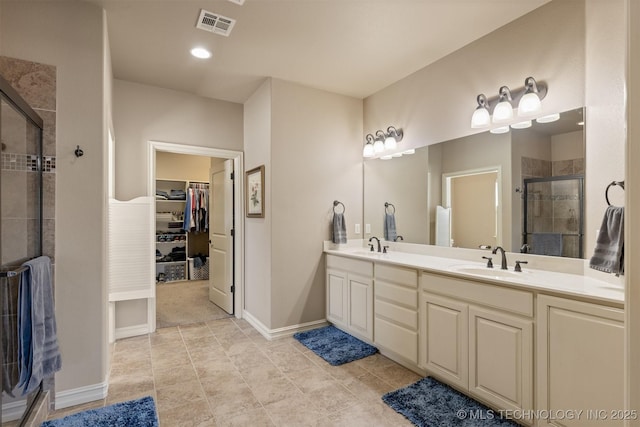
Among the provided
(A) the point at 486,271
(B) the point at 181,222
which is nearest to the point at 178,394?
(A) the point at 486,271

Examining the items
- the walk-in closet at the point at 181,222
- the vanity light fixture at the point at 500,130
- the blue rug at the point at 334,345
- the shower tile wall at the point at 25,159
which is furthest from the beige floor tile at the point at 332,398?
the walk-in closet at the point at 181,222

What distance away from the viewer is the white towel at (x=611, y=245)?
1610 mm

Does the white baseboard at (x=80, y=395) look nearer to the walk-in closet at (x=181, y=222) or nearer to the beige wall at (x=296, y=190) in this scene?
the beige wall at (x=296, y=190)

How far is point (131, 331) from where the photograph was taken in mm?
3432

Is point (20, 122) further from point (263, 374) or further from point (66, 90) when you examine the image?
point (263, 374)

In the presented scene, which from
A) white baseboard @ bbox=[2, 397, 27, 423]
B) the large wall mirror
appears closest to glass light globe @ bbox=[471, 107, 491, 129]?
the large wall mirror

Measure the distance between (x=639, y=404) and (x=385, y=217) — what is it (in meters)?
2.98

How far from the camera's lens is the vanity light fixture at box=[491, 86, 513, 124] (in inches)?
95.7

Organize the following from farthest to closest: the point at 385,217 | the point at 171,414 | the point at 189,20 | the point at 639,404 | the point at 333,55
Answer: the point at 385,217, the point at 333,55, the point at 189,20, the point at 171,414, the point at 639,404

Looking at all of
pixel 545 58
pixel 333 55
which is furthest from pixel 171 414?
pixel 545 58

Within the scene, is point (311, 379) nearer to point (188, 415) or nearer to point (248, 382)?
point (248, 382)

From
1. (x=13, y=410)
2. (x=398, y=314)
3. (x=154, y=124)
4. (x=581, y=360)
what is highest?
(x=154, y=124)

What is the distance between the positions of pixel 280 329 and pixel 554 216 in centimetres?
260

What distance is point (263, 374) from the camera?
8.54ft
